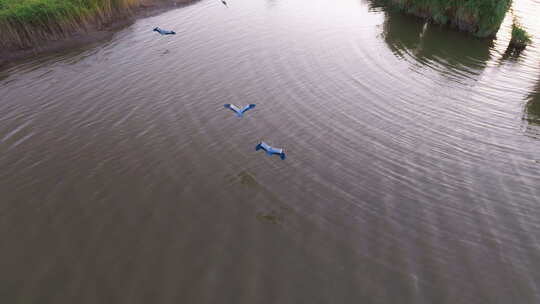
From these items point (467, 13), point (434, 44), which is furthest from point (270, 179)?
point (467, 13)

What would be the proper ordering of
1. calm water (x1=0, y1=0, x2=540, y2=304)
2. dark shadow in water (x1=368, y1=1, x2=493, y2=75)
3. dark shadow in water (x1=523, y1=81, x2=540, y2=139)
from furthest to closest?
dark shadow in water (x1=368, y1=1, x2=493, y2=75) → dark shadow in water (x1=523, y1=81, x2=540, y2=139) → calm water (x1=0, y1=0, x2=540, y2=304)

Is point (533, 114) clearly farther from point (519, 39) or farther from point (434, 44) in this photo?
point (434, 44)

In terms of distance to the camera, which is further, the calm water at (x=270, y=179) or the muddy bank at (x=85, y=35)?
the muddy bank at (x=85, y=35)

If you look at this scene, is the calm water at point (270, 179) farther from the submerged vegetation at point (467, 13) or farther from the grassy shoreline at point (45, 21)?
the submerged vegetation at point (467, 13)

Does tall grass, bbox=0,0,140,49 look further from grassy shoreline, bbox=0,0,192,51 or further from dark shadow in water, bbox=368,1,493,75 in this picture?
dark shadow in water, bbox=368,1,493,75

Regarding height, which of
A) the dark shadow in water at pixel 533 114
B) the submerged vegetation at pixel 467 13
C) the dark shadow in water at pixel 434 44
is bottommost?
the dark shadow in water at pixel 533 114

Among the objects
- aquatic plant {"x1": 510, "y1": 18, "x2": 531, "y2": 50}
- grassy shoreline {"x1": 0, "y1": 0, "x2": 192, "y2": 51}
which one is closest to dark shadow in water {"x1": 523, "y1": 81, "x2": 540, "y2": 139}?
aquatic plant {"x1": 510, "y1": 18, "x2": 531, "y2": 50}

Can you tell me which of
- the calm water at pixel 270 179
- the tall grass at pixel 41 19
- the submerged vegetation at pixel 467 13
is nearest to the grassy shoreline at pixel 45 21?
the tall grass at pixel 41 19
